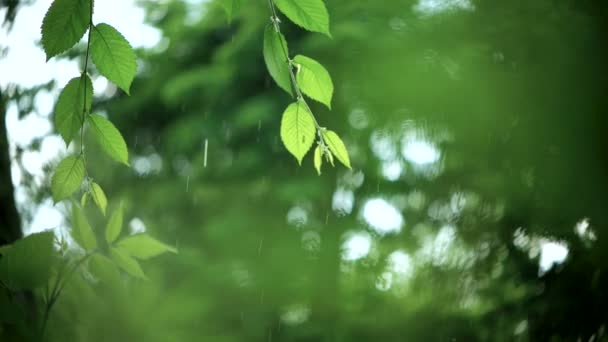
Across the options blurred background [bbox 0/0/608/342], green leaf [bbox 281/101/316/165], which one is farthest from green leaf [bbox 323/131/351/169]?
blurred background [bbox 0/0/608/342]

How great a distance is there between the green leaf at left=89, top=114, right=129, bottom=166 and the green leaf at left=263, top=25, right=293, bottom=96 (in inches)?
5.5

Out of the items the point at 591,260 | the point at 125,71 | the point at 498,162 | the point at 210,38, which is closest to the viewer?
the point at 125,71

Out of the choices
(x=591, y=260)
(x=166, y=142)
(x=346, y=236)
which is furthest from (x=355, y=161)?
(x=591, y=260)

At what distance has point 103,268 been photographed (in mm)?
572

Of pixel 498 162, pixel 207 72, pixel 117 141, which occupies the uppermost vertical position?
pixel 117 141

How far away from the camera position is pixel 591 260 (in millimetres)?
1729

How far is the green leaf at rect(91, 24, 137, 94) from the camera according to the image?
0.40 m

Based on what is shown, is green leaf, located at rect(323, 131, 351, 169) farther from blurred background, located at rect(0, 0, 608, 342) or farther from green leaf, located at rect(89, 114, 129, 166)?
blurred background, located at rect(0, 0, 608, 342)

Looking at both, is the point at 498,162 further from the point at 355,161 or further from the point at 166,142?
the point at 166,142

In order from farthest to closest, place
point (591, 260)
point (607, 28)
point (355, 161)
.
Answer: point (355, 161) < point (607, 28) < point (591, 260)

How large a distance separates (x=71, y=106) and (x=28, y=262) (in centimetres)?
12

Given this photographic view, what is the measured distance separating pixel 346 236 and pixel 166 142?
54.3 inches

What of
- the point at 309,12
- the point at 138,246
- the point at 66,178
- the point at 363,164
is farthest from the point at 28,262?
the point at 363,164

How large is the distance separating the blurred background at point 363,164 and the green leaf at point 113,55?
1.99m
